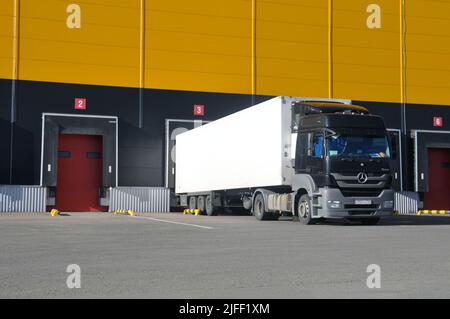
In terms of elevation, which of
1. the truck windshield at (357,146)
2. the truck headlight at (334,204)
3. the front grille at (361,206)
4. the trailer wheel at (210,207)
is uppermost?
the truck windshield at (357,146)

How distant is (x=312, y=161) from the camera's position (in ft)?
63.1

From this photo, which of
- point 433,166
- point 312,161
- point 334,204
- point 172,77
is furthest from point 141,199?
point 433,166

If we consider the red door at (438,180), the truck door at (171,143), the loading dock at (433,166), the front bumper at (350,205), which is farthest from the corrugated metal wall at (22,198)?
the red door at (438,180)

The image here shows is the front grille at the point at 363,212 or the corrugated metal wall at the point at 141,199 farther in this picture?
the corrugated metal wall at the point at 141,199

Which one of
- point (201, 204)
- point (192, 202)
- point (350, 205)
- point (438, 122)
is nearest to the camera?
point (350, 205)

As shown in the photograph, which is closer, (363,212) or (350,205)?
(350,205)

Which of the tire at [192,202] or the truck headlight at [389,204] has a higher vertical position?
the truck headlight at [389,204]

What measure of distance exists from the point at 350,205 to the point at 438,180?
61.9 ft

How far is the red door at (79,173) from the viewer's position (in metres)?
31.2

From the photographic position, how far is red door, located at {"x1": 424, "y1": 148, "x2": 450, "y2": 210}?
35.8 meters

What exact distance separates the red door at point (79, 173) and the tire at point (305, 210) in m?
14.0

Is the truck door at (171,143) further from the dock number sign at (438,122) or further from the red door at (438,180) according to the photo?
the dock number sign at (438,122)

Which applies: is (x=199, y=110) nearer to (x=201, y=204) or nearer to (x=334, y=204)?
(x=201, y=204)

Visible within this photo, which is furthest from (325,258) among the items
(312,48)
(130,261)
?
(312,48)
